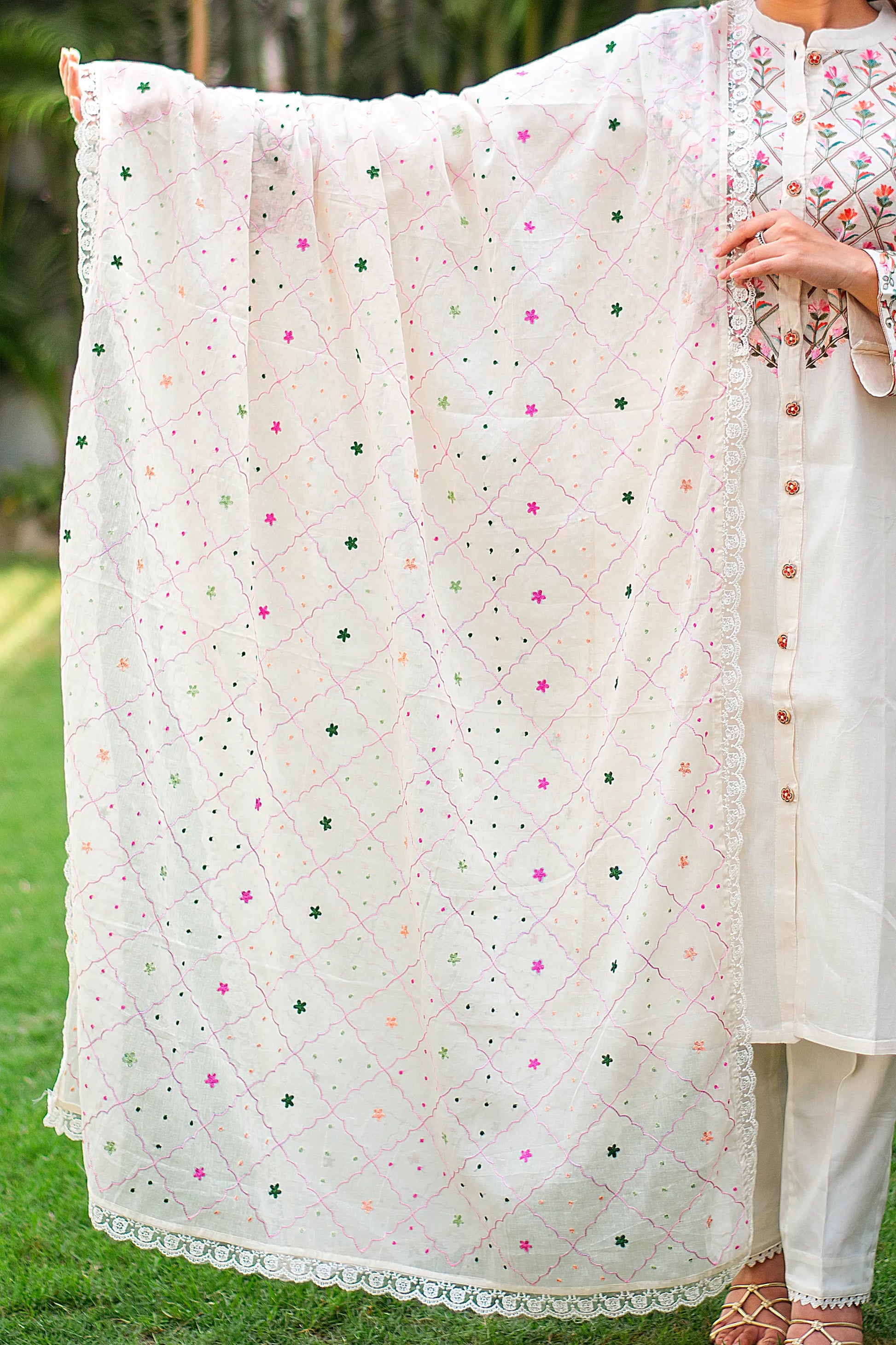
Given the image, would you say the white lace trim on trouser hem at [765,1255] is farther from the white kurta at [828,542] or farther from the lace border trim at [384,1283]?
the white kurta at [828,542]

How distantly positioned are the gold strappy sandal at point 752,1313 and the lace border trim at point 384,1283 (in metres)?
0.14

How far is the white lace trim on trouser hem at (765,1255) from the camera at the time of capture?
184 centimetres

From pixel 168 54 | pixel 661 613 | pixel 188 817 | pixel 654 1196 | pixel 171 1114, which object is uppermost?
pixel 168 54

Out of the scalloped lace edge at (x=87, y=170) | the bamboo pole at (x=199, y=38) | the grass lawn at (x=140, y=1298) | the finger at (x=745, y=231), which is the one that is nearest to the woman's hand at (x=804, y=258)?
the finger at (x=745, y=231)

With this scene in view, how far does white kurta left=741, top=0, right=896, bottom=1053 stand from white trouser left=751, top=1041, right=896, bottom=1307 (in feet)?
0.29

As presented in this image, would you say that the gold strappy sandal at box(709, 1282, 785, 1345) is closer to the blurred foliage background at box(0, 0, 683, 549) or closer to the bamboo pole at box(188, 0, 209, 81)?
the bamboo pole at box(188, 0, 209, 81)

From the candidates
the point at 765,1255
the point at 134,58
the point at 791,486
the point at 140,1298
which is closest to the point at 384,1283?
the point at 140,1298

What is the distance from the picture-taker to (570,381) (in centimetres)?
174

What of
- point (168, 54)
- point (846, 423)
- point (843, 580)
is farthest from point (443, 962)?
point (168, 54)

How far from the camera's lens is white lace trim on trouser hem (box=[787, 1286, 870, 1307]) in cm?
172

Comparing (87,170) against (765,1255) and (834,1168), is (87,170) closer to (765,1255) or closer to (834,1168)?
(834,1168)

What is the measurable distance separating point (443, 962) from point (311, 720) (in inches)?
13.6

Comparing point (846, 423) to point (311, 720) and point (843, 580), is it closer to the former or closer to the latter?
point (843, 580)

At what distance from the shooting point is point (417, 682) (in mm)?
1705
